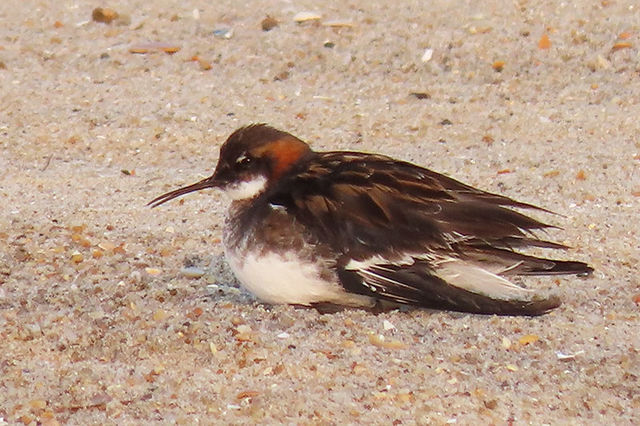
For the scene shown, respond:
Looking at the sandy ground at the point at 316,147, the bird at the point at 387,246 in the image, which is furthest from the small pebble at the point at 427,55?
the bird at the point at 387,246

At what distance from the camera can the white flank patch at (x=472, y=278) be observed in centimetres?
602

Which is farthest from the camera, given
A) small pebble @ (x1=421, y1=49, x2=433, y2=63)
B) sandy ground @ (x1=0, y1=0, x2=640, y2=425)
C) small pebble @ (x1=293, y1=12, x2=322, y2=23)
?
small pebble @ (x1=293, y1=12, x2=322, y2=23)

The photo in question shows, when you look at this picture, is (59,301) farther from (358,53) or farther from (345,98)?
(358,53)

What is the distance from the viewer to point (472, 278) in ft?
20.0

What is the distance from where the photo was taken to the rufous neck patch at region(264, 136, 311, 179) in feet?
21.2

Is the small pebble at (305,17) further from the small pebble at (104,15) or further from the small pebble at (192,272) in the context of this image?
the small pebble at (192,272)

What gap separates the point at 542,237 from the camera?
23.6 ft

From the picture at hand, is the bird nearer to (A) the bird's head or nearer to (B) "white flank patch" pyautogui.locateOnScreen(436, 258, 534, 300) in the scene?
(B) "white flank patch" pyautogui.locateOnScreen(436, 258, 534, 300)

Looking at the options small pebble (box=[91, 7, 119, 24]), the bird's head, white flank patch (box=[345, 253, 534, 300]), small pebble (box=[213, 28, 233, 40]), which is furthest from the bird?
small pebble (box=[91, 7, 119, 24])

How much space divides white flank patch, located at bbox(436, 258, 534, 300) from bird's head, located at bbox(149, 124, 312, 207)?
962 millimetres

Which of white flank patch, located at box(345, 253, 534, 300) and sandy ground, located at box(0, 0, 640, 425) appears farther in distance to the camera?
white flank patch, located at box(345, 253, 534, 300)

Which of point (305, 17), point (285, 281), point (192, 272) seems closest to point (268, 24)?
point (305, 17)

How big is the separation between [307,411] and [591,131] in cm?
430

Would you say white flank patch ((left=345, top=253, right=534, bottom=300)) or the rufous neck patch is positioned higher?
the rufous neck patch
